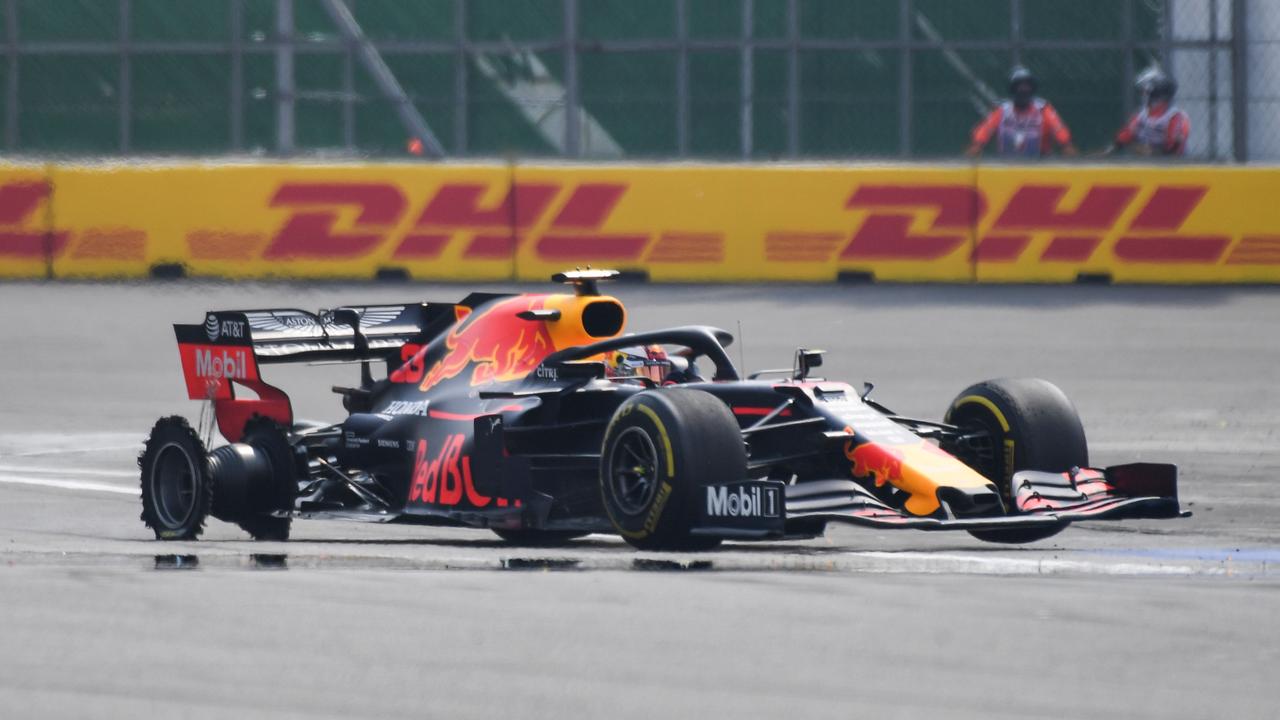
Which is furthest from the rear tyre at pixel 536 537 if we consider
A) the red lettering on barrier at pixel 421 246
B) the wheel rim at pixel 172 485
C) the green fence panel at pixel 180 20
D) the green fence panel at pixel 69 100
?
the green fence panel at pixel 180 20

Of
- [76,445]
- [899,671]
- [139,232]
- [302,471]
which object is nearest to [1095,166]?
[139,232]

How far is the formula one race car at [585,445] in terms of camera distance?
9.32 m

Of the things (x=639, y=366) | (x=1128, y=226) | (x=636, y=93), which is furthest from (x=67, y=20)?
(x=639, y=366)

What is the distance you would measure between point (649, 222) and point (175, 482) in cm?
1157

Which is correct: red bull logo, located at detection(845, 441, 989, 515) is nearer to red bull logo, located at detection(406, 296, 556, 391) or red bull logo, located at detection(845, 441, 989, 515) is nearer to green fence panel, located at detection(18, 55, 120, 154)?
red bull logo, located at detection(406, 296, 556, 391)

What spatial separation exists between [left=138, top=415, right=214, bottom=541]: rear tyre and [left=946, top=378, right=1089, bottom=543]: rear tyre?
11.0ft

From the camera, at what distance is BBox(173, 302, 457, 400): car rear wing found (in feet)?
38.3

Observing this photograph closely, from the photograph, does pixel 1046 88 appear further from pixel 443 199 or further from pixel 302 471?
pixel 302 471

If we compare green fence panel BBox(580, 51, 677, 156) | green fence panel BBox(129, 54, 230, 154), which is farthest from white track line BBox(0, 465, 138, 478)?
green fence panel BBox(129, 54, 230, 154)

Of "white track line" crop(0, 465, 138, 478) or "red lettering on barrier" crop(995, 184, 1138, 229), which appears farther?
"red lettering on barrier" crop(995, 184, 1138, 229)

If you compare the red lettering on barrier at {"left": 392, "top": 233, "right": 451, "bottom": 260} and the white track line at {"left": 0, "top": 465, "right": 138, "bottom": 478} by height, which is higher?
the red lettering on barrier at {"left": 392, "top": 233, "right": 451, "bottom": 260}

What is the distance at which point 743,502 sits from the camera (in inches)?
360

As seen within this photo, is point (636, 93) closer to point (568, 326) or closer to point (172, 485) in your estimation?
point (172, 485)

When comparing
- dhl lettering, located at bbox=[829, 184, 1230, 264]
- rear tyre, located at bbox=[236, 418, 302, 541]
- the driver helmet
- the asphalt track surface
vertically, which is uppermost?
dhl lettering, located at bbox=[829, 184, 1230, 264]
